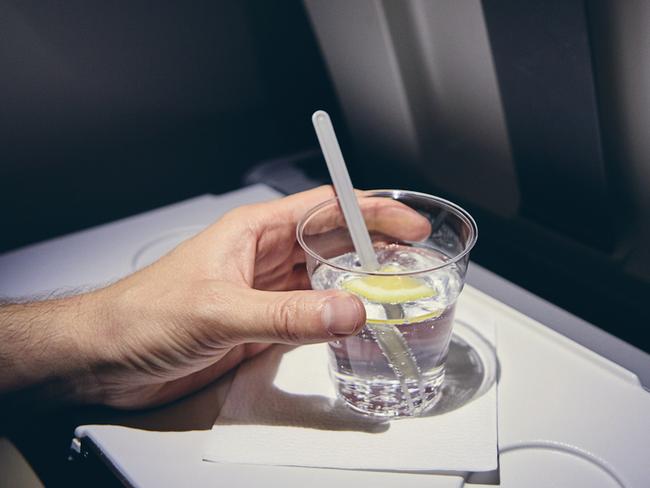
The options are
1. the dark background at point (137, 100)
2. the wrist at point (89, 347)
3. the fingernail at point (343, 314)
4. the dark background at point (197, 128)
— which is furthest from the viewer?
the dark background at point (137, 100)

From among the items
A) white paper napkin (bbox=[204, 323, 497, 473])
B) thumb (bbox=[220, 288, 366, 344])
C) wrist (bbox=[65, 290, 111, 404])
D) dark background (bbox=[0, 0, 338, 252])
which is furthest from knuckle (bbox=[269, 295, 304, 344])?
dark background (bbox=[0, 0, 338, 252])

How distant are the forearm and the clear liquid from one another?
0.28 m

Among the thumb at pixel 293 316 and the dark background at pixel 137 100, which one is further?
the dark background at pixel 137 100

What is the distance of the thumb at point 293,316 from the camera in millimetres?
625

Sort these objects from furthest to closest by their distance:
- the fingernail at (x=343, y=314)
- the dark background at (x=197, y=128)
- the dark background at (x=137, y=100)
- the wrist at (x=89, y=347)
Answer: the dark background at (x=137, y=100)
the dark background at (x=197, y=128)
the wrist at (x=89, y=347)
the fingernail at (x=343, y=314)

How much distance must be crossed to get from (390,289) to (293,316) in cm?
10

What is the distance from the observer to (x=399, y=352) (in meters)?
0.68

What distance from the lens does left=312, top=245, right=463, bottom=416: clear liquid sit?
0.67m

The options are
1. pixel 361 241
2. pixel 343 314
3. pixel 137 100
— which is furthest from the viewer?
pixel 137 100

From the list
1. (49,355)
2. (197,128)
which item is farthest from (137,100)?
(49,355)

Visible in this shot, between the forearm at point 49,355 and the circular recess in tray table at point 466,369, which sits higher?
the forearm at point 49,355

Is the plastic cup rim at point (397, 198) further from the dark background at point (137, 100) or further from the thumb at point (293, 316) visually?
the dark background at point (137, 100)

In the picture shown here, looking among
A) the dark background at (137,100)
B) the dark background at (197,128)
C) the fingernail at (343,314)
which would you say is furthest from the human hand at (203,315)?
the dark background at (137,100)

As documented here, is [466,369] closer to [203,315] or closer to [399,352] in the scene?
[399,352]
